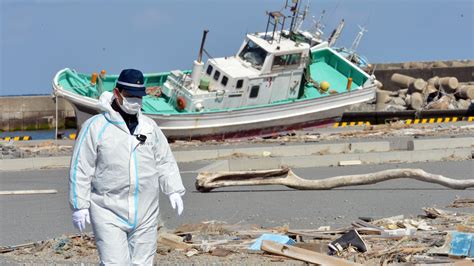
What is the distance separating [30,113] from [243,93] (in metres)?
11.3

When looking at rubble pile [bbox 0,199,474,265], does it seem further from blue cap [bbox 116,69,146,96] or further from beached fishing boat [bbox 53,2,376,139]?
beached fishing boat [bbox 53,2,376,139]

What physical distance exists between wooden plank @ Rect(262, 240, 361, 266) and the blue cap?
8.13 feet

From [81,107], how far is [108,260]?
1997cm

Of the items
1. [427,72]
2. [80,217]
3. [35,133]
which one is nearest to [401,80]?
[427,72]

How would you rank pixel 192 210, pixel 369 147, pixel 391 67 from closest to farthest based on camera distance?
1. pixel 192 210
2. pixel 369 147
3. pixel 391 67

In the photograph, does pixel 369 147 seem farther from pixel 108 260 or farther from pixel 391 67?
pixel 391 67

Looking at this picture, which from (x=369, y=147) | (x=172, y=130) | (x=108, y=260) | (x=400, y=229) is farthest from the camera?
(x=172, y=130)

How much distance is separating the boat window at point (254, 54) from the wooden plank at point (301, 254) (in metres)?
18.8

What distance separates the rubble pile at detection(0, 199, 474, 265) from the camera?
9.55 meters

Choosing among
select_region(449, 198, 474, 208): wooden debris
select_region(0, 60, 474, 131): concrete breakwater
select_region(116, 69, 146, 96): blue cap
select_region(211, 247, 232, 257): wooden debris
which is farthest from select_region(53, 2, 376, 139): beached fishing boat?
select_region(116, 69, 146, 96): blue cap

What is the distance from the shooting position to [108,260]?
758 cm

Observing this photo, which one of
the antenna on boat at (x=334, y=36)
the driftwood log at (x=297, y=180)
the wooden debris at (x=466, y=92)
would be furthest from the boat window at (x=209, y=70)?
the driftwood log at (x=297, y=180)

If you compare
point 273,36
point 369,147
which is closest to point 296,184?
point 369,147

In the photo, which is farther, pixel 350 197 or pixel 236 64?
pixel 236 64
